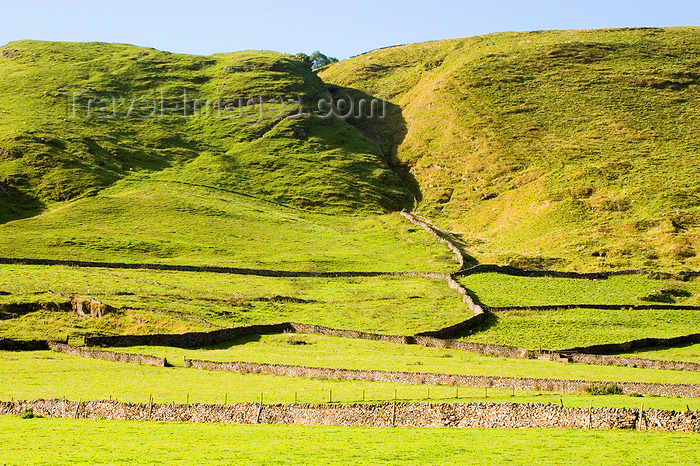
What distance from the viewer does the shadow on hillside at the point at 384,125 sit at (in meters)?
148

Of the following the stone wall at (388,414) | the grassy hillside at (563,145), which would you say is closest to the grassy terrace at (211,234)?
the grassy hillside at (563,145)

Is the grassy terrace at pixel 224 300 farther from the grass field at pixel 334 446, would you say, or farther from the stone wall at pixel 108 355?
the grass field at pixel 334 446

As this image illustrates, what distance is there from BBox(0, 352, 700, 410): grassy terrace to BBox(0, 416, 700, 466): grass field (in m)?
6.60

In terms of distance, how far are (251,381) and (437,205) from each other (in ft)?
293

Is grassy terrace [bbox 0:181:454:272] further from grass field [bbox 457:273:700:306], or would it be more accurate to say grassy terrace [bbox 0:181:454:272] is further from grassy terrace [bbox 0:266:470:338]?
grass field [bbox 457:273:700:306]

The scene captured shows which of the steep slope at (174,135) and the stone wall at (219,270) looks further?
the steep slope at (174,135)

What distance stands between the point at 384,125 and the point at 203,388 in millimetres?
132740

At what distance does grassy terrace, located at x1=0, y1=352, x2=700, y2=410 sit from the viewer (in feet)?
127

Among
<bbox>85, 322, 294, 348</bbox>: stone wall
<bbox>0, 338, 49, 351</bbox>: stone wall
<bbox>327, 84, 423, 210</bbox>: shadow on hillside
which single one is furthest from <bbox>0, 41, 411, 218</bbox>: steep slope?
<bbox>85, 322, 294, 348</bbox>: stone wall

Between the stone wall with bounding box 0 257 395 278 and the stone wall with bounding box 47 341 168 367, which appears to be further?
the stone wall with bounding box 0 257 395 278

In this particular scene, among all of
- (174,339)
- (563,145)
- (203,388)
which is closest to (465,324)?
(174,339)

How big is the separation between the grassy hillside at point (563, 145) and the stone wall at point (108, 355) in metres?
56.2

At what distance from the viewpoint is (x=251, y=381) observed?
47.1m

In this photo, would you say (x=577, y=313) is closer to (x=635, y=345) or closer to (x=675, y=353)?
(x=635, y=345)
